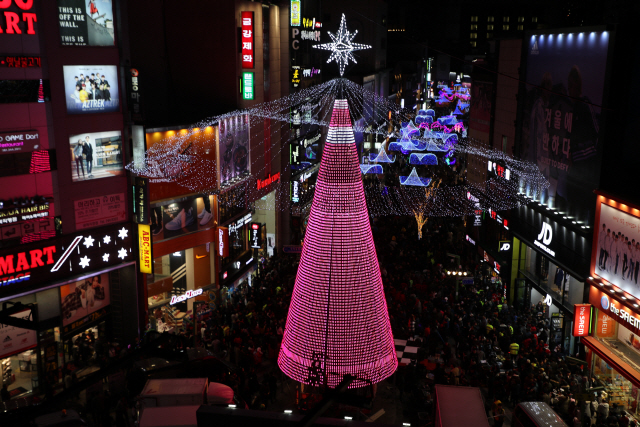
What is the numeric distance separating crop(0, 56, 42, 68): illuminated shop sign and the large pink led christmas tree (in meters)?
9.44

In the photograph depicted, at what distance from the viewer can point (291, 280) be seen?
83.8 ft

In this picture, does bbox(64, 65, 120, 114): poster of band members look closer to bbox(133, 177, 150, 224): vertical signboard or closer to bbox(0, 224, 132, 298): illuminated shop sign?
bbox(133, 177, 150, 224): vertical signboard

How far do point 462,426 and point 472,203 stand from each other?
24.1 m

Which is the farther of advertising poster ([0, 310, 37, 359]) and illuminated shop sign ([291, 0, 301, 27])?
illuminated shop sign ([291, 0, 301, 27])

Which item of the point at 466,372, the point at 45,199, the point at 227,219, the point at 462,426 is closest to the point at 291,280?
the point at 227,219

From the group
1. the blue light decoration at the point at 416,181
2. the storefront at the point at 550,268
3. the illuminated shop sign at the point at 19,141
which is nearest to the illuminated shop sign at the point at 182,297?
the illuminated shop sign at the point at 19,141

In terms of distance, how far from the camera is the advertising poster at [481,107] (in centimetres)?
3141

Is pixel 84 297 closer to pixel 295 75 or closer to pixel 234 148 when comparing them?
pixel 234 148

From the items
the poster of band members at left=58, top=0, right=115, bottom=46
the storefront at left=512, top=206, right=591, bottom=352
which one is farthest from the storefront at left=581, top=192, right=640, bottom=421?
the poster of band members at left=58, top=0, right=115, bottom=46

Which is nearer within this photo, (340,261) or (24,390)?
(340,261)

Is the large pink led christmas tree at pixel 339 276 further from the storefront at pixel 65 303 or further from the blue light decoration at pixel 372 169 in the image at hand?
the blue light decoration at pixel 372 169

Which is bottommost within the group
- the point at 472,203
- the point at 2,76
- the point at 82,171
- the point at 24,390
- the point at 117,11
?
the point at 24,390

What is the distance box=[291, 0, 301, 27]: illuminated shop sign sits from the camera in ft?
108

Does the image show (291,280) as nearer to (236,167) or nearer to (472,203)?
(236,167)
